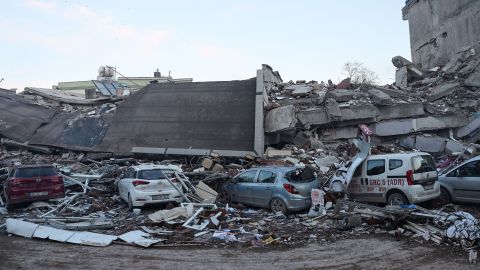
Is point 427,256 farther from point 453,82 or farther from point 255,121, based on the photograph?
point 453,82

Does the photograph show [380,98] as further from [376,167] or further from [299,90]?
[376,167]

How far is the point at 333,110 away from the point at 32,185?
45.4ft

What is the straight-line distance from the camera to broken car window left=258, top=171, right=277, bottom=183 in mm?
12234

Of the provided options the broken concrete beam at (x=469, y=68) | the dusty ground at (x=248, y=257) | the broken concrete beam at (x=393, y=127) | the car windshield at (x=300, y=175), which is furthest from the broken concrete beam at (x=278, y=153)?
the broken concrete beam at (x=469, y=68)

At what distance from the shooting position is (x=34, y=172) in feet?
46.4

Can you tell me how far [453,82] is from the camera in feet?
76.4

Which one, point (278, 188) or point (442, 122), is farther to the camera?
point (442, 122)

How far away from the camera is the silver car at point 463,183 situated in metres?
11.2

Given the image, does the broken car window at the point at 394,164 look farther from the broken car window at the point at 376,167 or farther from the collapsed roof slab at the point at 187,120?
the collapsed roof slab at the point at 187,120

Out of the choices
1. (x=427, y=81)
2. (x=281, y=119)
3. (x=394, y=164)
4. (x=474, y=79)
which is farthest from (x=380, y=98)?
(x=394, y=164)

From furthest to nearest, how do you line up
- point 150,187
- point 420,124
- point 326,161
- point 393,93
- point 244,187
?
point 393,93 < point 420,124 < point 326,161 < point 244,187 < point 150,187

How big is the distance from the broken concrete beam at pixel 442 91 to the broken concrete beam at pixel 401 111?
1.98m

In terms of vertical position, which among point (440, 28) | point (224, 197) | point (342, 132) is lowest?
point (224, 197)

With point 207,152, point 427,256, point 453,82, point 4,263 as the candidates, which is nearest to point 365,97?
point 453,82
